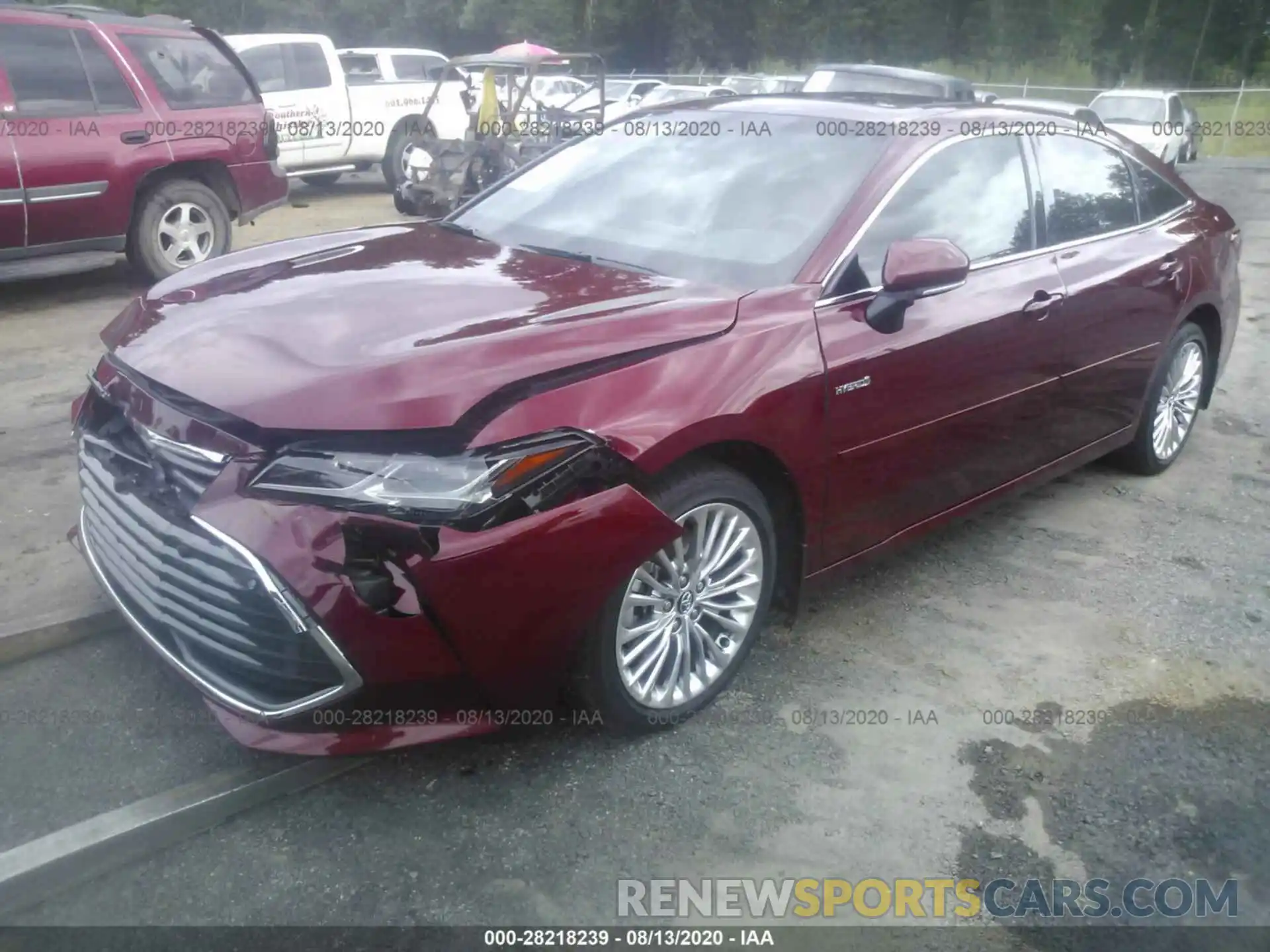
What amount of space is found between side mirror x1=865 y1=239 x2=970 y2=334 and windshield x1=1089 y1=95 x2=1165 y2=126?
19.9 m

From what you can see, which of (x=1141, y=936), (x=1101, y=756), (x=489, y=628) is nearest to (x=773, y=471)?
(x=489, y=628)

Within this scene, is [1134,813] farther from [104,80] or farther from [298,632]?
[104,80]

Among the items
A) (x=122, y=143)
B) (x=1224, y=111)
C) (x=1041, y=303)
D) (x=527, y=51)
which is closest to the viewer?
(x=1041, y=303)

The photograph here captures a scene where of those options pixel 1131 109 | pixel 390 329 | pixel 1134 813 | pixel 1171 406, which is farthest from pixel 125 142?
pixel 1131 109

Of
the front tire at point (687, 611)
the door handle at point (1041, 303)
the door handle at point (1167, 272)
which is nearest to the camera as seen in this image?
the front tire at point (687, 611)

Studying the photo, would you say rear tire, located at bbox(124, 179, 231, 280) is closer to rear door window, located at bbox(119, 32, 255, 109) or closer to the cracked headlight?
rear door window, located at bbox(119, 32, 255, 109)

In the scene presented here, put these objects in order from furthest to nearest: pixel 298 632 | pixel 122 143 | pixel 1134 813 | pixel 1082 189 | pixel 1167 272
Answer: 1. pixel 122 143
2. pixel 1167 272
3. pixel 1082 189
4. pixel 1134 813
5. pixel 298 632

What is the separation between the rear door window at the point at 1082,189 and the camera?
4.19m

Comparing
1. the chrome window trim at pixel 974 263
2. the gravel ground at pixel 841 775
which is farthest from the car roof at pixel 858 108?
the gravel ground at pixel 841 775

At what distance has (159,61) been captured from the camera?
7801 mm

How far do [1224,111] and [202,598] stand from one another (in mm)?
34008

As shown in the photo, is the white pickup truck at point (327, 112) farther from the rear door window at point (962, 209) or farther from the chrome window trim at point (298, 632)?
the chrome window trim at point (298, 632)

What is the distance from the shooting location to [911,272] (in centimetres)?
320

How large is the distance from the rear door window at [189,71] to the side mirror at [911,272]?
21.0 ft
